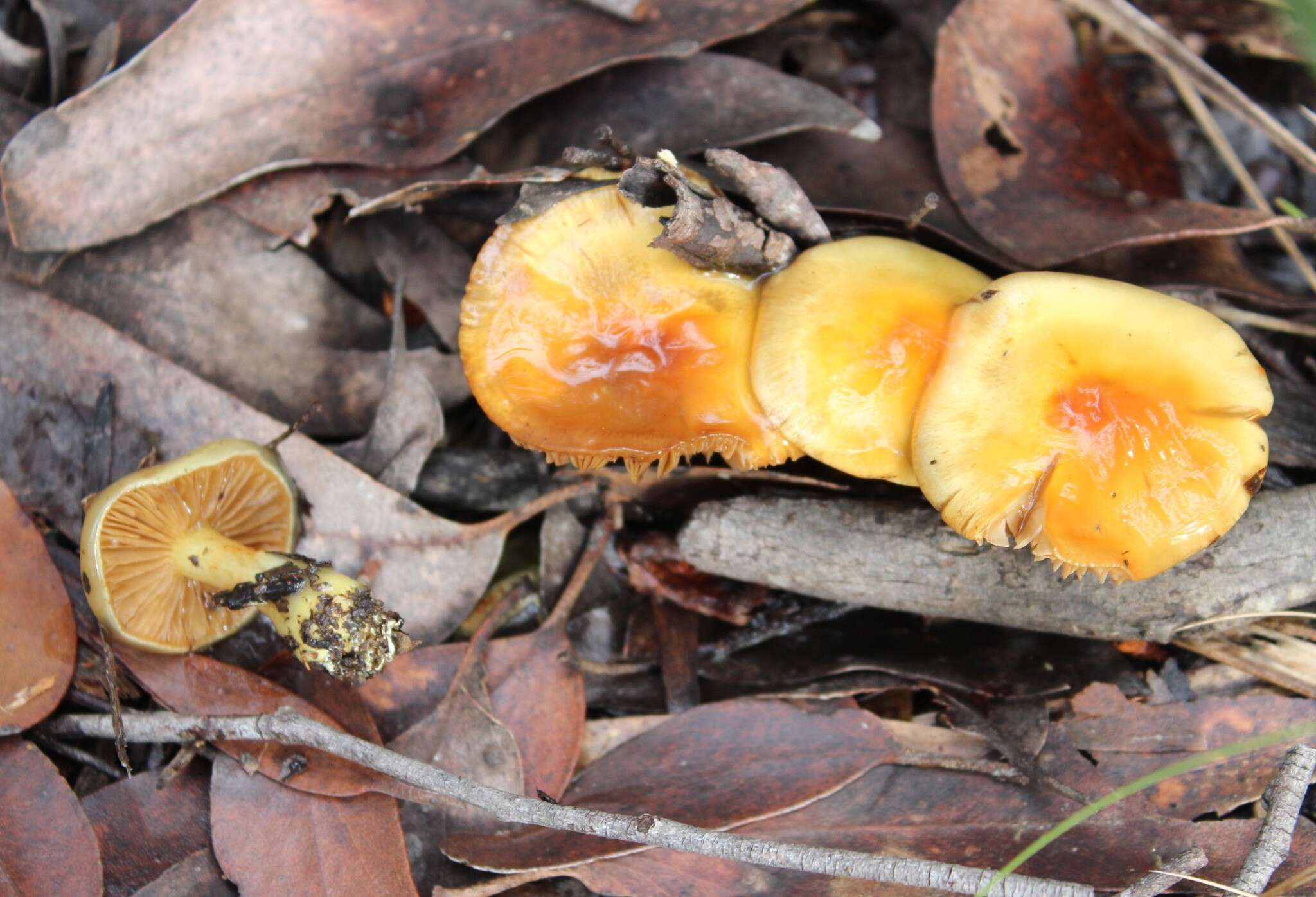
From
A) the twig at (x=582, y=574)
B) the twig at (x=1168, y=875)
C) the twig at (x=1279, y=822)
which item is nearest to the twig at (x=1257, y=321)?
the twig at (x=1279, y=822)

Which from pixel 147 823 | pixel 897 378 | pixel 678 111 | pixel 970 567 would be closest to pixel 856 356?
pixel 897 378

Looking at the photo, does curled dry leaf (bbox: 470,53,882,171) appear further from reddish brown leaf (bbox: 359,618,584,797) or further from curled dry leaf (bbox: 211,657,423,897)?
curled dry leaf (bbox: 211,657,423,897)

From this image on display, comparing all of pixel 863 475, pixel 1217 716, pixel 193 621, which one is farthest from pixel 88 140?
pixel 1217 716

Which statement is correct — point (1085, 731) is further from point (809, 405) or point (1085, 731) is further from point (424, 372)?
point (424, 372)

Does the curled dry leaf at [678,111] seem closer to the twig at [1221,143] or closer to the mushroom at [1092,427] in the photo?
the mushroom at [1092,427]

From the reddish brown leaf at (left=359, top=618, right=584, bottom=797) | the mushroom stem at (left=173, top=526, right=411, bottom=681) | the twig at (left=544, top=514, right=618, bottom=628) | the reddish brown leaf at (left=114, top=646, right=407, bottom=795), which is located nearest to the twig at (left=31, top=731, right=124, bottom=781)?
the reddish brown leaf at (left=114, top=646, right=407, bottom=795)

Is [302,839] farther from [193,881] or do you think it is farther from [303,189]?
[303,189]
